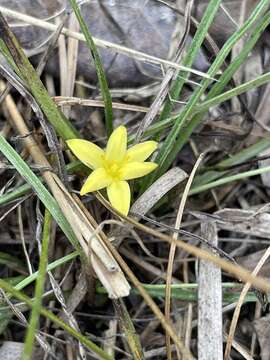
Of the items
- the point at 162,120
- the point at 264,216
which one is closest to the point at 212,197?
the point at 264,216

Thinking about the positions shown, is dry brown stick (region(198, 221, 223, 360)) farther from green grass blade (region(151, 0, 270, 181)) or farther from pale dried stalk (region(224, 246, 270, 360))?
green grass blade (region(151, 0, 270, 181))

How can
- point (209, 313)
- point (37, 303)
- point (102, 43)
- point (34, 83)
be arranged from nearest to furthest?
point (37, 303) → point (34, 83) → point (209, 313) → point (102, 43)

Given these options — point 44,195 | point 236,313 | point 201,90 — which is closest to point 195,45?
point 201,90

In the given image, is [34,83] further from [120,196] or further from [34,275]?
[34,275]

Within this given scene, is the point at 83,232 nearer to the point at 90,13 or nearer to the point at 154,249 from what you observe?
the point at 154,249

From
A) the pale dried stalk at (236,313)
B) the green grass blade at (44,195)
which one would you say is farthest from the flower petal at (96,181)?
the pale dried stalk at (236,313)

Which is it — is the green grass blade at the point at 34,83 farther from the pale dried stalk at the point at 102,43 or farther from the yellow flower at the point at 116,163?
the pale dried stalk at the point at 102,43

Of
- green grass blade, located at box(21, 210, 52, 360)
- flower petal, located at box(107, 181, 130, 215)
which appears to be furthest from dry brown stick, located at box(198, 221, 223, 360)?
green grass blade, located at box(21, 210, 52, 360)
